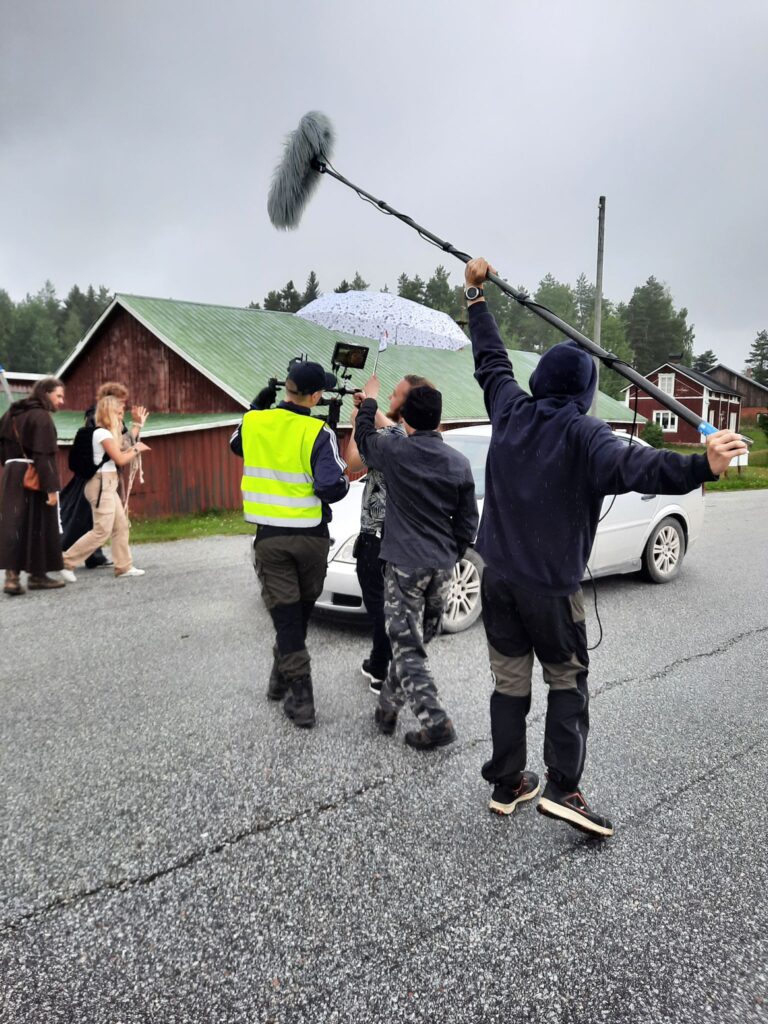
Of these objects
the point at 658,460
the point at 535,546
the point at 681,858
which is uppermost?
the point at 658,460

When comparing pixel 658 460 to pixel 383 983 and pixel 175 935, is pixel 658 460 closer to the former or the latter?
pixel 383 983

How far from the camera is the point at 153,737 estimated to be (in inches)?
149

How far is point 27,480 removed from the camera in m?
6.84

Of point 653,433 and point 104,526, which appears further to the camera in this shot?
point 653,433

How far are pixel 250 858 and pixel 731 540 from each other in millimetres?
10168

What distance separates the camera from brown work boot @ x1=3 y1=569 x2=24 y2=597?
6867 mm

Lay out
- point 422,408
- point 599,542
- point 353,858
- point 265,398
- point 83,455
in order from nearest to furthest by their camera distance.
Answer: point 353,858
point 422,408
point 265,398
point 599,542
point 83,455

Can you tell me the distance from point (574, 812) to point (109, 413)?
6.28m

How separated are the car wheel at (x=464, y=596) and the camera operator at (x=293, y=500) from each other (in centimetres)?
188

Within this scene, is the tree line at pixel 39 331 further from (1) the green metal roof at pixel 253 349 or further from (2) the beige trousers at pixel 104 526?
(2) the beige trousers at pixel 104 526

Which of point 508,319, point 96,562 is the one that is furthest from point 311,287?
point 96,562


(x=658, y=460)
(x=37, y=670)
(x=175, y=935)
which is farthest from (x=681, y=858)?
(x=37, y=670)

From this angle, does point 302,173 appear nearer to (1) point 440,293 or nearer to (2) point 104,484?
(2) point 104,484

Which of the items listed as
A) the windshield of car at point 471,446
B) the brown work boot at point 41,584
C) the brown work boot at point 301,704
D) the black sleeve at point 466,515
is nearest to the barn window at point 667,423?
the windshield of car at point 471,446
